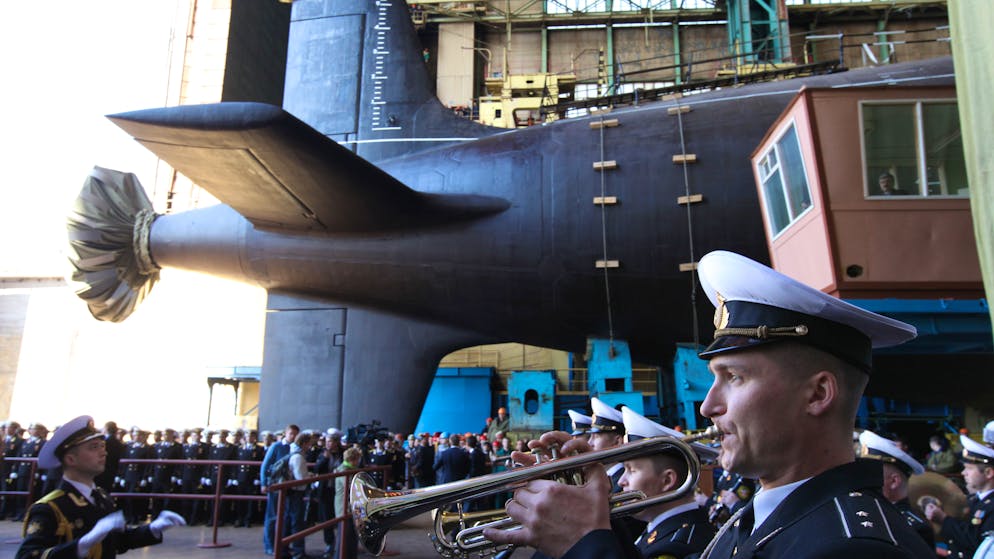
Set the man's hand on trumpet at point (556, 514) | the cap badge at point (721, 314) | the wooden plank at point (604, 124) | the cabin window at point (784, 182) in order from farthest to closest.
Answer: the wooden plank at point (604, 124) < the cabin window at point (784, 182) < the cap badge at point (721, 314) < the man's hand on trumpet at point (556, 514)

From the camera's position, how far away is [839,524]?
4.26 feet

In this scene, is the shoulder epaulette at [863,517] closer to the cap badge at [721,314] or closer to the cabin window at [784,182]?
the cap badge at [721,314]

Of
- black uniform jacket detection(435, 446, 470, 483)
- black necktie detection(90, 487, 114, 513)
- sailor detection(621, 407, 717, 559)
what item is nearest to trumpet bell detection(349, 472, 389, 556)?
sailor detection(621, 407, 717, 559)

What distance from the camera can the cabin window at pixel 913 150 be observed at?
8.00m

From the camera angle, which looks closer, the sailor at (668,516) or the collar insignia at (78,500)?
the sailor at (668,516)

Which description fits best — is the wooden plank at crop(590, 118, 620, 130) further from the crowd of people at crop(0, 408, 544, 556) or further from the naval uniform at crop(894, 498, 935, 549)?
the naval uniform at crop(894, 498, 935, 549)

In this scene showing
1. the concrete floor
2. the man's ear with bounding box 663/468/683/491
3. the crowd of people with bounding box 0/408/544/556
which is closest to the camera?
the man's ear with bounding box 663/468/683/491

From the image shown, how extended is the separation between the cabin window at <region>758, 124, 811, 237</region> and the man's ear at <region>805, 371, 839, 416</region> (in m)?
7.61

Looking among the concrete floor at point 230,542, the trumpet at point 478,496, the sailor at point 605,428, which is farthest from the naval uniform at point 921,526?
the concrete floor at point 230,542

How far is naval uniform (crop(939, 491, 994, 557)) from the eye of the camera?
4.22m

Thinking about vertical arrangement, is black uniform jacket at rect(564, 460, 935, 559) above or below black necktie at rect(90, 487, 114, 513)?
above

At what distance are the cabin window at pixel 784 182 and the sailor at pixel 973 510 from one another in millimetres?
4152

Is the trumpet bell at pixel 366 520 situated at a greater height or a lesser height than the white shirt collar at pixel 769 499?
lesser

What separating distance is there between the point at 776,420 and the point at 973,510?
432 cm
